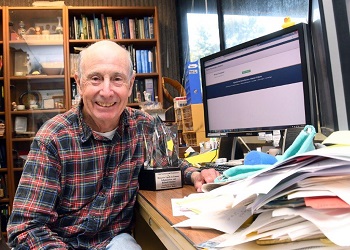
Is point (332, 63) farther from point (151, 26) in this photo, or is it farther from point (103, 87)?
point (151, 26)

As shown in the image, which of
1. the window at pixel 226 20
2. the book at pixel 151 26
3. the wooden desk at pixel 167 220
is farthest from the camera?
the book at pixel 151 26

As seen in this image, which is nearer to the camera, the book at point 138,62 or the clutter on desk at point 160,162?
the clutter on desk at point 160,162

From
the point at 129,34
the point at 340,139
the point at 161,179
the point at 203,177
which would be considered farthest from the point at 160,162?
the point at 129,34

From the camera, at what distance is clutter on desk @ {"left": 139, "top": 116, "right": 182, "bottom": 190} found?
46.8 inches

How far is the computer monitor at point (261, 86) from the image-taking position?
3.64 feet

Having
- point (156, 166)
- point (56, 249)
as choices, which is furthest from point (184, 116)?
point (56, 249)

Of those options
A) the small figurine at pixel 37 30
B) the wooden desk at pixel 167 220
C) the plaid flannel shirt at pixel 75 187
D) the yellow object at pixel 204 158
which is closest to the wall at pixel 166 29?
the small figurine at pixel 37 30

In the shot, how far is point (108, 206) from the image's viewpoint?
1.17m

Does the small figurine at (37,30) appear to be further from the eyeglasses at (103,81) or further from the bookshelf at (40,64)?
the eyeglasses at (103,81)

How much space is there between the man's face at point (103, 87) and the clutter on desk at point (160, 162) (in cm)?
17

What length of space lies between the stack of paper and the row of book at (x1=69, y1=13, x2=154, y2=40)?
3314 millimetres

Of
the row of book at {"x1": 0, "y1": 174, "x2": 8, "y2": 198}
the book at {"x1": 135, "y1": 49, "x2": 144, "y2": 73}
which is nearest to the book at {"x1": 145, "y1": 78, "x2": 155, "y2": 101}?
the book at {"x1": 135, "y1": 49, "x2": 144, "y2": 73}

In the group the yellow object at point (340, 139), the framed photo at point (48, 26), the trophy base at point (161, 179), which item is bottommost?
the trophy base at point (161, 179)

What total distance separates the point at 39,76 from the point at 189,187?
285cm
